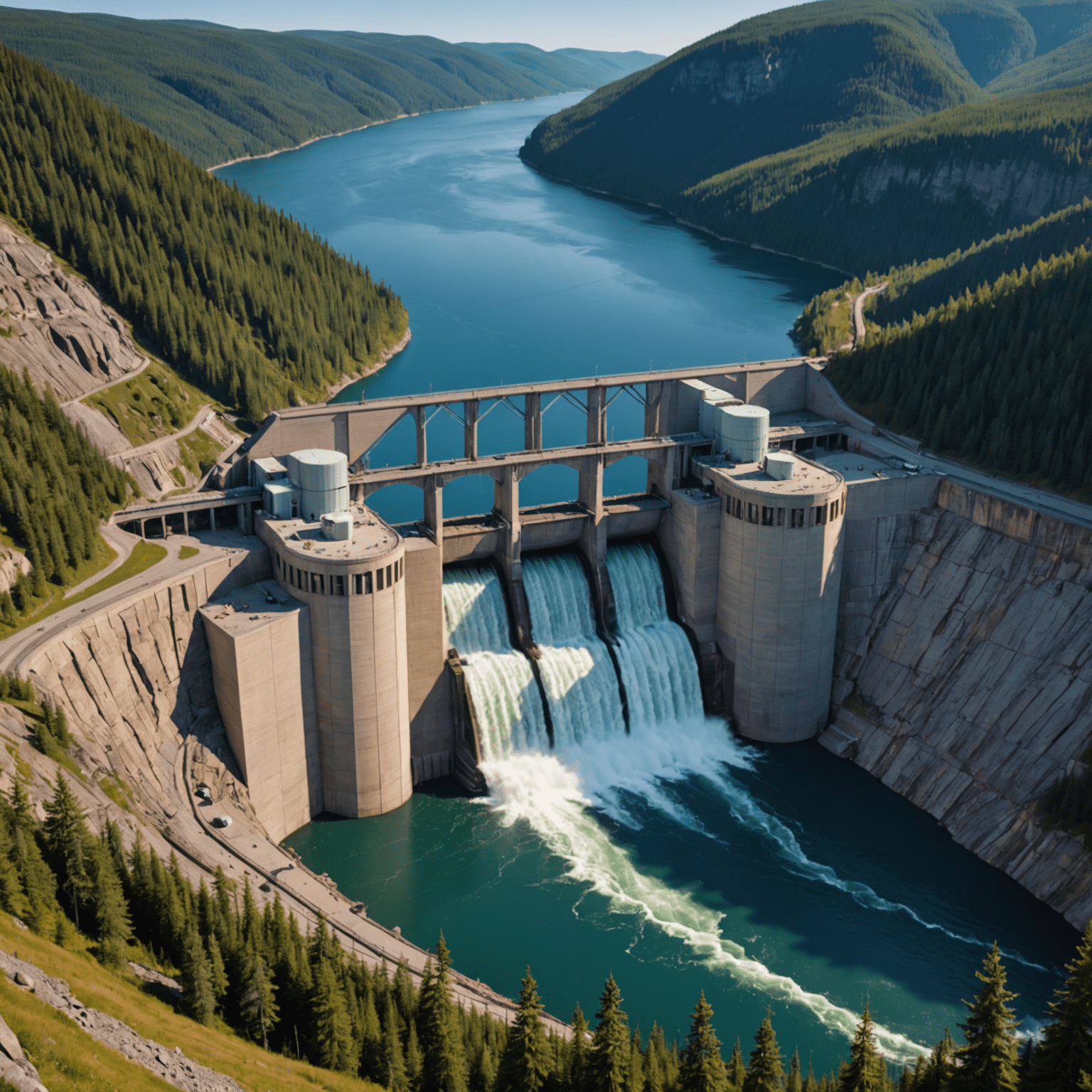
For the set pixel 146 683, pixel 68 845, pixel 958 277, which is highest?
pixel 958 277

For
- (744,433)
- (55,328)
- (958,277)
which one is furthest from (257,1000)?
(958,277)

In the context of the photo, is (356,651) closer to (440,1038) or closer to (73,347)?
(440,1038)

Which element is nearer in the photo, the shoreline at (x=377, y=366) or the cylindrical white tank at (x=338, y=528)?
the cylindrical white tank at (x=338, y=528)

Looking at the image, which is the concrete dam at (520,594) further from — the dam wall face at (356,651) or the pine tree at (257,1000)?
the pine tree at (257,1000)

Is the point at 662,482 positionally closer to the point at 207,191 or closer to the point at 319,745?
the point at 319,745

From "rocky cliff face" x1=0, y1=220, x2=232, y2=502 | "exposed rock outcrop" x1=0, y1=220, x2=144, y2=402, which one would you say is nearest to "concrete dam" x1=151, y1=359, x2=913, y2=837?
"rocky cliff face" x1=0, y1=220, x2=232, y2=502

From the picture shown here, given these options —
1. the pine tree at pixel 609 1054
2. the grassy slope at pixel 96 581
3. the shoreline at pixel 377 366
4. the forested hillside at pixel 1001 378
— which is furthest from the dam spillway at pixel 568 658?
the shoreline at pixel 377 366

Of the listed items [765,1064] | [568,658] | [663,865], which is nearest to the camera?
[765,1064]

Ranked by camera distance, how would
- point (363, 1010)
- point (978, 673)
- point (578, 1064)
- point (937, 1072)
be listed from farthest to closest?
point (978, 673)
point (363, 1010)
point (578, 1064)
point (937, 1072)
